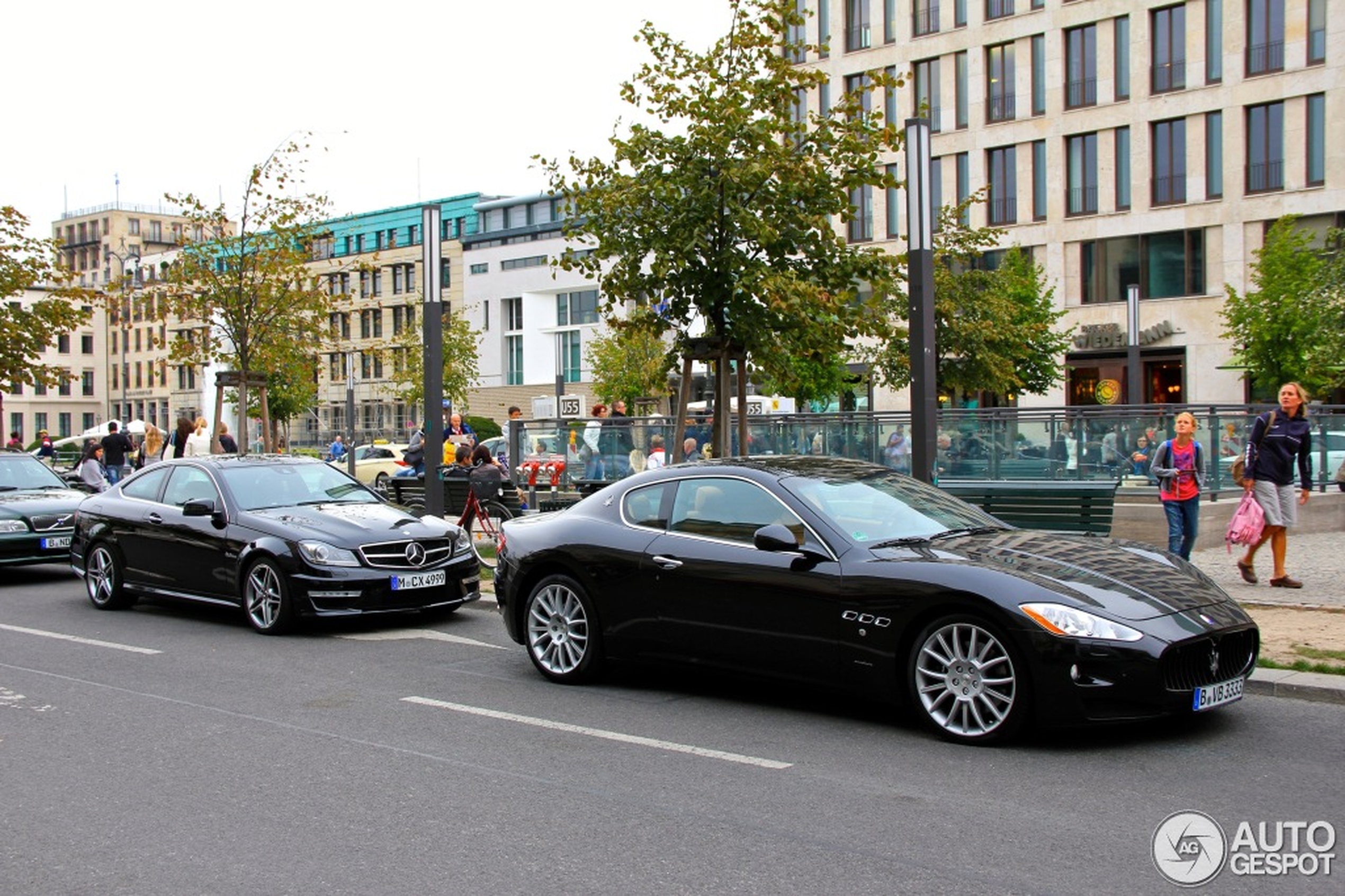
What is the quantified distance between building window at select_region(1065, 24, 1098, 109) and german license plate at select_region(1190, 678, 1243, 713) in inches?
1745

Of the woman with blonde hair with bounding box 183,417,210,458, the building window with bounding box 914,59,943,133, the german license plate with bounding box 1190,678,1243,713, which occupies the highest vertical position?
the building window with bounding box 914,59,943,133

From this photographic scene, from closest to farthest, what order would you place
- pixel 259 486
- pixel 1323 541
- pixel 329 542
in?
pixel 329 542 → pixel 259 486 → pixel 1323 541

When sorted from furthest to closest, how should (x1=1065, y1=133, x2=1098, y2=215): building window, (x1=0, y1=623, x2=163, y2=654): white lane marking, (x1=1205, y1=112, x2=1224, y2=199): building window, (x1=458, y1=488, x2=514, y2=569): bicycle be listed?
(x1=1065, y1=133, x2=1098, y2=215): building window, (x1=1205, y1=112, x2=1224, y2=199): building window, (x1=458, y1=488, x2=514, y2=569): bicycle, (x1=0, y1=623, x2=163, y2=654): white lane marking

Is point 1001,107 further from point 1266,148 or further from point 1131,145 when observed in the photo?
point 1266,148

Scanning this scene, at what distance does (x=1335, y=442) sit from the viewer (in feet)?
66.4

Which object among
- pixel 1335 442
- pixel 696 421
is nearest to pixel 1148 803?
pixel 696 421

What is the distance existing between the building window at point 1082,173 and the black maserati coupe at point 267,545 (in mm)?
40245

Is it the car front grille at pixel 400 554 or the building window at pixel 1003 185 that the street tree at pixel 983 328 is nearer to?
the building window at pixel 1003 185

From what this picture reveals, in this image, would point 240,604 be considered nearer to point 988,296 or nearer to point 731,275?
point 731,275

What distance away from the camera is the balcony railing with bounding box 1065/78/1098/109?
47.8 metres

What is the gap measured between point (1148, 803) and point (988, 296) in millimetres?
33219

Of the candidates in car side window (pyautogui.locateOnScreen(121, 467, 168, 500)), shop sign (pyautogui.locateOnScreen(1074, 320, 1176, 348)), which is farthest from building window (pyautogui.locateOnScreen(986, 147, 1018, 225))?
car side window (pyautogui.locateOnScreen(121, 467, 168, 500))

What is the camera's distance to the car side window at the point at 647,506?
339 inches

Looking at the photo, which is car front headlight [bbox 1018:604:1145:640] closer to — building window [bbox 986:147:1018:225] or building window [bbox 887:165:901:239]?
building window [bbox 986:147:1018:225]
